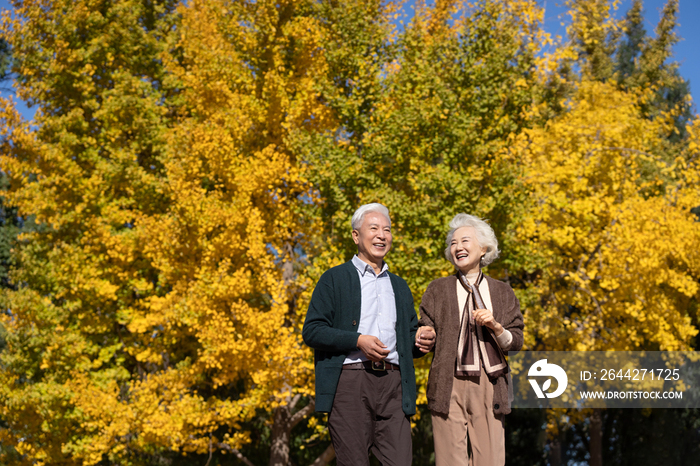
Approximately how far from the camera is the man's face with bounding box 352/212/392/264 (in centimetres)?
355

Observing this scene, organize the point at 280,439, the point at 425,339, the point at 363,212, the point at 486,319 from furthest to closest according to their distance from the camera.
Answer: the point at 280,439 → the point at 363,212 → the point at 425,339 → the point at 486,319

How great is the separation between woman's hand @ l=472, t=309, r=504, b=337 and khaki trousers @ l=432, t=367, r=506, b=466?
1.11 feet

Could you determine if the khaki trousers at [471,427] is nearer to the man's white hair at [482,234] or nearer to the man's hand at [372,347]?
the man's hand at [372,347]

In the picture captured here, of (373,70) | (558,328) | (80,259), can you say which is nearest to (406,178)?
(373,70)

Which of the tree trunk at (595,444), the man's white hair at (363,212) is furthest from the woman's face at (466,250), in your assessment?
the tree trunk at (595,444)

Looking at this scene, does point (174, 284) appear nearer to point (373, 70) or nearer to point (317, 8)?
point (373, 70)

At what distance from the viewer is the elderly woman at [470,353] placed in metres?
3.50

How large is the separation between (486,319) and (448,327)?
0.34 m

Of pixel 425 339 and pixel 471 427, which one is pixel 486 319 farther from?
pixel 471 427

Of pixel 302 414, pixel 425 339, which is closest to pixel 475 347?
pixel 425 339

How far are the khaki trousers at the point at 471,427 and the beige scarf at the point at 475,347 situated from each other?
70 millimetres

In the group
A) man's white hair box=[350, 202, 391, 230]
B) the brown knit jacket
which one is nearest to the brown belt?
the brown knit jacket

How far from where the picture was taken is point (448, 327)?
368 centimetres

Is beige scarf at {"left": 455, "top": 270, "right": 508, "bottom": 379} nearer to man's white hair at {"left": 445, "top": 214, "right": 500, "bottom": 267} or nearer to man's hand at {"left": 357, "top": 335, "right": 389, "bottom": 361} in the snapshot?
man's white hair at {"left": 445, "top": 214, "right": 500, "bottom": 267}
